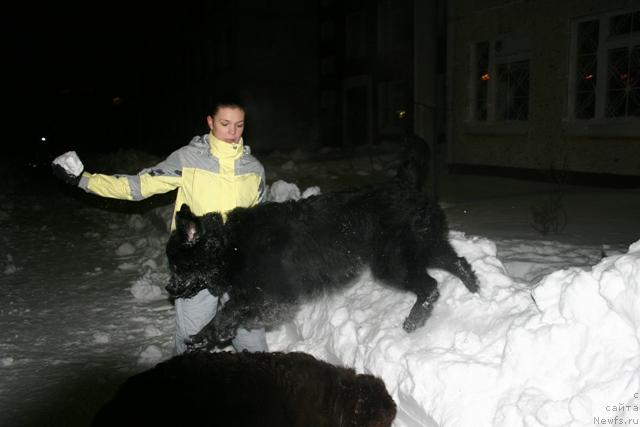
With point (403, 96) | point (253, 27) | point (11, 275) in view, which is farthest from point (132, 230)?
point (253, 27)

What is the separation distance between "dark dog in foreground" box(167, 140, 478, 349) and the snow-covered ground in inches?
13.5

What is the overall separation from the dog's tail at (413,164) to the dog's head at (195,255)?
1.56m

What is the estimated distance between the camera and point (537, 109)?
37.8 feet

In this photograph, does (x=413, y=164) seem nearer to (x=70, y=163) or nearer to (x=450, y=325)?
(x=450, y=325)

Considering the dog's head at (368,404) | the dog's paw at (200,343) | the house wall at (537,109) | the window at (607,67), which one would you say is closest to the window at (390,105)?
the house wall at (537,109)

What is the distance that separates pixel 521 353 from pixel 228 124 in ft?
8.14

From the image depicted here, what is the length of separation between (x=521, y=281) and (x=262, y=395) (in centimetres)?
278

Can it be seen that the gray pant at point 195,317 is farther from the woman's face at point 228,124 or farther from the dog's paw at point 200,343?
the woman's face at point 228,124

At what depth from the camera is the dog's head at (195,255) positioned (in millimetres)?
4109

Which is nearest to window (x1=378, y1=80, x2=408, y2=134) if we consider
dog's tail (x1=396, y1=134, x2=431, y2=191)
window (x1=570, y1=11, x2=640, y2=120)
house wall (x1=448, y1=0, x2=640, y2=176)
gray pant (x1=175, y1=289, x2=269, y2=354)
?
house wall (x1=448, y1=0, x2=640, y2=176)

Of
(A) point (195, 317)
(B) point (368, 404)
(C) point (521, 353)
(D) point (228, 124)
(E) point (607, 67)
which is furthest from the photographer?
(E) point (607, 67)

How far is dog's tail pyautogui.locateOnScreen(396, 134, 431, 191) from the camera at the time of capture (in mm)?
4566

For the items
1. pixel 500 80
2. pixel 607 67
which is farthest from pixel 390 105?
pixel 607 67

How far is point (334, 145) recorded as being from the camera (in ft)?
76.9
